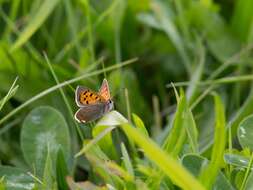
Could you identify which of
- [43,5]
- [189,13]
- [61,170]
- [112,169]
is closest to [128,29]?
[189,13]

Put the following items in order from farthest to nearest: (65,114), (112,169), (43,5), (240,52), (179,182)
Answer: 1. (240,52)
2. (43,5)
3. (65,114)
4. (112,169)
5. (179,182)

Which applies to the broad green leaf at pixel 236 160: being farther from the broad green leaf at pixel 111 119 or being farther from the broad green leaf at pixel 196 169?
the broad green leaf at pixel 111 119

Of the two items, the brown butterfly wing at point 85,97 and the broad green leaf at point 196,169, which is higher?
the brown butterfly wing at point 85,97

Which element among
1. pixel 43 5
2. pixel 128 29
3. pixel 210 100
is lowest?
pixel 210 100

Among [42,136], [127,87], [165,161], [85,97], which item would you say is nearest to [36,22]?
[127,87]

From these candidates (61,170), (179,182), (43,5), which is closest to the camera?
(179,182)

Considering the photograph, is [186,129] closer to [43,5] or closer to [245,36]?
[43,5]

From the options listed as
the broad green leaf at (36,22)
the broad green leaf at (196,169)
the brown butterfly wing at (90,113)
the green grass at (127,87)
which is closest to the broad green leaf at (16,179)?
the green grass at (127,87)
